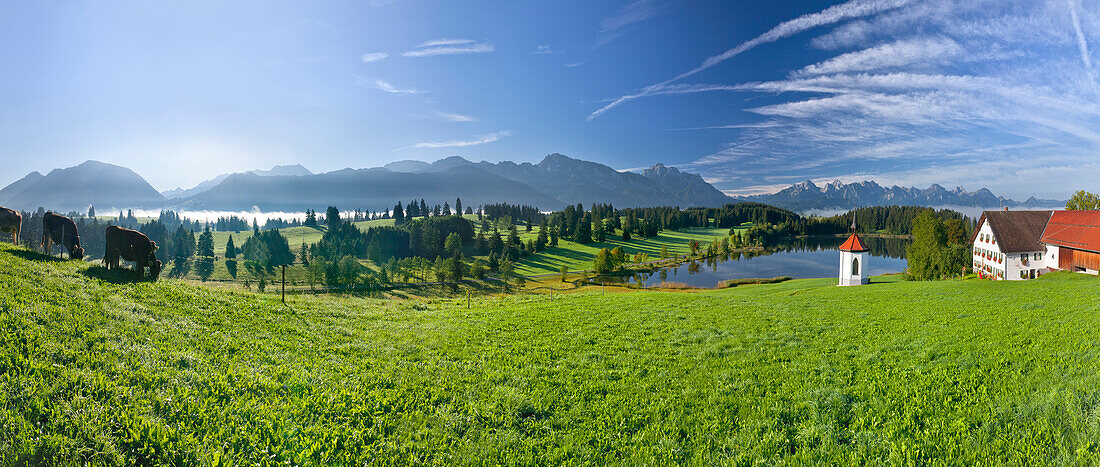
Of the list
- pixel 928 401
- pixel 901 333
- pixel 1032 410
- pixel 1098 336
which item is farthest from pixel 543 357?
pixel 1098 336

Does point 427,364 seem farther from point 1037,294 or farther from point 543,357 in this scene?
point 1037,294

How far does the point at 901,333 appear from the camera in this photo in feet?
44.8

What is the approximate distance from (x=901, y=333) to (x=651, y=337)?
8312 mm

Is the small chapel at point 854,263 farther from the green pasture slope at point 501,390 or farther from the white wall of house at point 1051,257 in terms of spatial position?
the green pasture slope at point 501,390

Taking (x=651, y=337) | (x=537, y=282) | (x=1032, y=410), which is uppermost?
(x=1032, y=410)

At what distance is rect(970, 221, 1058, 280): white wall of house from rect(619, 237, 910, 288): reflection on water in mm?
46903

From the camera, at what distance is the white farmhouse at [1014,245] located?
164ft

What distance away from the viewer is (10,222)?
19.0 meters

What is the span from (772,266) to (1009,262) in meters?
81.9

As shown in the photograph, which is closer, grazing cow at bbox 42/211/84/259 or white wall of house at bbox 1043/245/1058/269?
grazing cow at bbox 42/211/84/259

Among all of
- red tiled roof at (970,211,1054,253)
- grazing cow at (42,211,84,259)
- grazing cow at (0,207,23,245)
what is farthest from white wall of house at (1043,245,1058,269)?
grazing cow at (0,207,23,245)

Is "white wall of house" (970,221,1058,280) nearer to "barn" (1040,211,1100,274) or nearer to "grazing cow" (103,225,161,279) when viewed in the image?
"barn" (1040,211,1100,274)

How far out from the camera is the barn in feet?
133

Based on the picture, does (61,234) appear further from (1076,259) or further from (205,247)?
(205,247)
